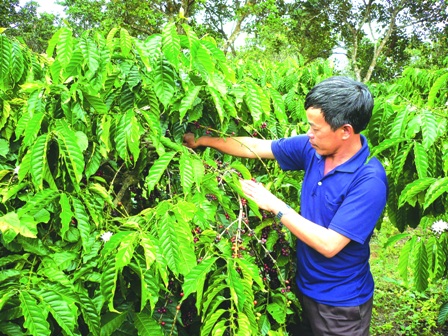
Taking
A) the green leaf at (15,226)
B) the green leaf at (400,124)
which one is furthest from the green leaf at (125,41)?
the green leaf at (400,124)

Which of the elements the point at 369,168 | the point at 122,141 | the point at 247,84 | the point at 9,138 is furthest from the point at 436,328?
the point at 9,138

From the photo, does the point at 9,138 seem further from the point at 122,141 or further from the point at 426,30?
the point at 426,30

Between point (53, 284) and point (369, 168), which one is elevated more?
point (369, 168)

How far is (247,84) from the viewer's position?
168 cm

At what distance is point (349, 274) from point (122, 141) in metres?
1.12

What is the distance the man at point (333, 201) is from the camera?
1594mm

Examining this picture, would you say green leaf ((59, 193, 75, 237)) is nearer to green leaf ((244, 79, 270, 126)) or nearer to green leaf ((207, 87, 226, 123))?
green leaf ((207, 87, 226, 123))

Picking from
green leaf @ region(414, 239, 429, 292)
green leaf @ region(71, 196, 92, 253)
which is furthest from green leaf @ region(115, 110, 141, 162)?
green leaf @ region(414, 239, 429, 292)

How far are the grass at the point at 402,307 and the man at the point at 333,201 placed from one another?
5.07 ft

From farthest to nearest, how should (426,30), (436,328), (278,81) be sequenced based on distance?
(426,30), (436,328), (278,81)

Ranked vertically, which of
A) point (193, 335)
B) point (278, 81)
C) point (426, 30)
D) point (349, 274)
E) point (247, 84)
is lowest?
point (193, 335)

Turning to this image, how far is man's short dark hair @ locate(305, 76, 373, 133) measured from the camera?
5.20 ft

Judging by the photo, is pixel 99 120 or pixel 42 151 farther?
pixel 99 120

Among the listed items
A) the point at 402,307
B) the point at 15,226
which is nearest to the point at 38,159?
the point at 15,226
